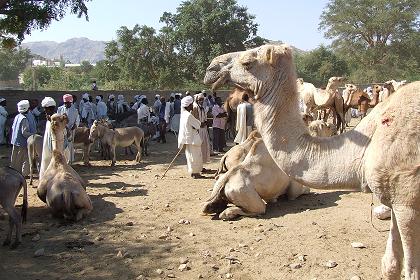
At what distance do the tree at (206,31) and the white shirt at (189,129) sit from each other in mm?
21653

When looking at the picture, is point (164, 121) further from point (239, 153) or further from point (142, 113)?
point (239, 153)

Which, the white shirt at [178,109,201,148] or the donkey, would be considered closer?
the white shirt at [178,109,201,148]

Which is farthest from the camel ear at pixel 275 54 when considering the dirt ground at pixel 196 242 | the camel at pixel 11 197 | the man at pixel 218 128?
the man at pixel 218 128

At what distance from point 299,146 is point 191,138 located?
22.6ft

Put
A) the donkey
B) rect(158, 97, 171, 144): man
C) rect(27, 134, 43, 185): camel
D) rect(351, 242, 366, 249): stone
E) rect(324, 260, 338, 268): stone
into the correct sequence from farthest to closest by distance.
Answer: rect(158, 97, 171, 144): man → the donkey → rect(27, 134, 43, 185): camel → rect(351, 242, 366, 249): stone → rect(324, 260, 338, 268): stone

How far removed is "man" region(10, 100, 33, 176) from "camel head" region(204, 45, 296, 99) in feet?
21.4

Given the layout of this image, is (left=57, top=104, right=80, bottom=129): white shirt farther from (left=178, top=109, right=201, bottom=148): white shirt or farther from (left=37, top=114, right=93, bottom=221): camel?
(left=37, top=114, right=93, bottom=221): camel

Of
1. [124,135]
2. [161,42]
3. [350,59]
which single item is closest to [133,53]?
[161,42]

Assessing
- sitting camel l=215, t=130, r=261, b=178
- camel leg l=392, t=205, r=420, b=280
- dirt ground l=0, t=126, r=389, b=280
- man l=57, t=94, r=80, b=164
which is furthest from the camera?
man l=57, t=94, r=80, b=164

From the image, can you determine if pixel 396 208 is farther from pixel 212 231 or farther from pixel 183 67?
pixel 183 67

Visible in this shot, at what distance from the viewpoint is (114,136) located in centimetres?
1295

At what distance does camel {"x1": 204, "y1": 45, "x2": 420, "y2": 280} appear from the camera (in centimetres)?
331

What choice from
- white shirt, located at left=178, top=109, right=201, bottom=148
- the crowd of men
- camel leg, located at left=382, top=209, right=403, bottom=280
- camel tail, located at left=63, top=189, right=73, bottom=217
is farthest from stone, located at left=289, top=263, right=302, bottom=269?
white shirt, located at left=178, top=109, right=201, bottom=148

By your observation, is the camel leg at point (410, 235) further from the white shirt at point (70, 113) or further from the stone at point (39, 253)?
the white shirt at point (70, 113)
